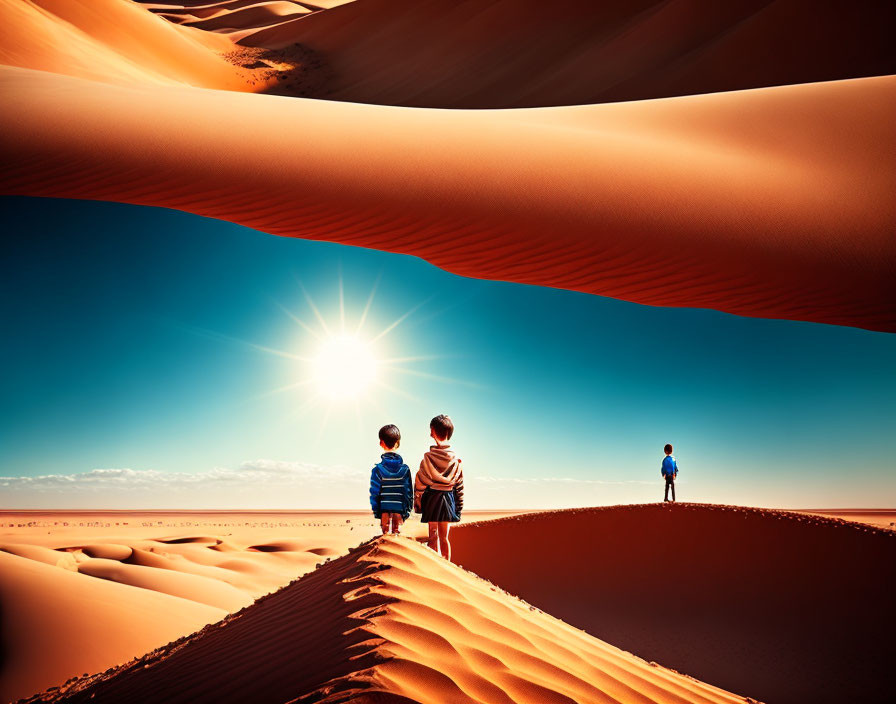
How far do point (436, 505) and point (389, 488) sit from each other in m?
0.36

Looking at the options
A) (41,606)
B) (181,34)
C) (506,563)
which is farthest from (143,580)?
(181,34)

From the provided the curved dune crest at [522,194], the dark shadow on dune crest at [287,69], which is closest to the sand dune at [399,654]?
the curved dune crest at [522,194]

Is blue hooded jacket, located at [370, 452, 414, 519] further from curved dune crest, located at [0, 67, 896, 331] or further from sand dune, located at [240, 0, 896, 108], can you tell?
sand dune, located at [240, 0, 896, 108]

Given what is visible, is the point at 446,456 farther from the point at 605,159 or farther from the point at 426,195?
the point at 605,159

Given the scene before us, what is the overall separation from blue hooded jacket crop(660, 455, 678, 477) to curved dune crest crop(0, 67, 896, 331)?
5.24 meters

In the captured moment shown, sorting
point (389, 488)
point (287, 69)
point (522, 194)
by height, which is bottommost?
point (389, 488)

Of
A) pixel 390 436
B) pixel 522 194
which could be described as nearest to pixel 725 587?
pixel 522 194

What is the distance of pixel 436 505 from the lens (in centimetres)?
509

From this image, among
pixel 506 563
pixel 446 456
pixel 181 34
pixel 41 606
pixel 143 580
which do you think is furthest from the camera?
pixel 181 34

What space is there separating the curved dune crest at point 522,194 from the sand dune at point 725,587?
3.30m

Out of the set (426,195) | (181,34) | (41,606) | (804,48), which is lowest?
(41,606)

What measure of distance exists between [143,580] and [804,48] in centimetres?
2470

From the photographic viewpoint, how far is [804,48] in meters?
23.1

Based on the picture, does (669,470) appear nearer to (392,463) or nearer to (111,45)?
(392,463)
